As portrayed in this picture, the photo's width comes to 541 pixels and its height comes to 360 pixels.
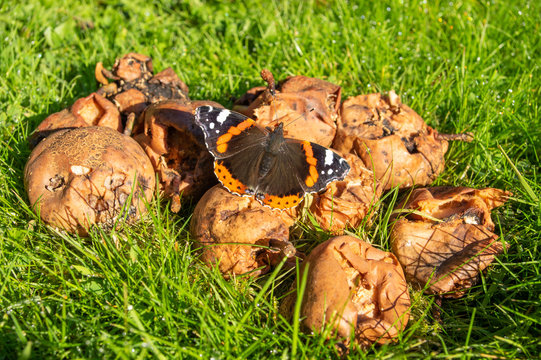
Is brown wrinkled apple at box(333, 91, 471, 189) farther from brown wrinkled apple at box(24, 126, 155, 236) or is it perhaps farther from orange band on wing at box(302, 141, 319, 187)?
brown wrinkled apple at box(24, 126, 155, 236)

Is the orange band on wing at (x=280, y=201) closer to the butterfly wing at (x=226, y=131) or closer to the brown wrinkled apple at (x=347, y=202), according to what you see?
the brown wrinkled apple at (x=347, y=202)

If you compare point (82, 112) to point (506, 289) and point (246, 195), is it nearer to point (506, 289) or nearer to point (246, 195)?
point (246, 195)

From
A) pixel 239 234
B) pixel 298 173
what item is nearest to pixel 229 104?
pixel 298 173

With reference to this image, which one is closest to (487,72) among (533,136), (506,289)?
(533,136)

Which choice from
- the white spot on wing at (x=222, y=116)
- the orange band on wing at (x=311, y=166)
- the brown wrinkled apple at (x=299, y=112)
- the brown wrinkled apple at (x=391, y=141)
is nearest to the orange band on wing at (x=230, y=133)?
the white spot on wing at (x=222, y=116)

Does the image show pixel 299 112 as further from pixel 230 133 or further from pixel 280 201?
pixel 280 201

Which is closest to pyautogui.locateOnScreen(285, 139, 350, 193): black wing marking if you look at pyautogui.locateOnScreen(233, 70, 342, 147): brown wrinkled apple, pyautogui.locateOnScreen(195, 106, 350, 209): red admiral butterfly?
pyautogui.locateOnScreen(195, 106, 350, 209): red admiral butterfly
